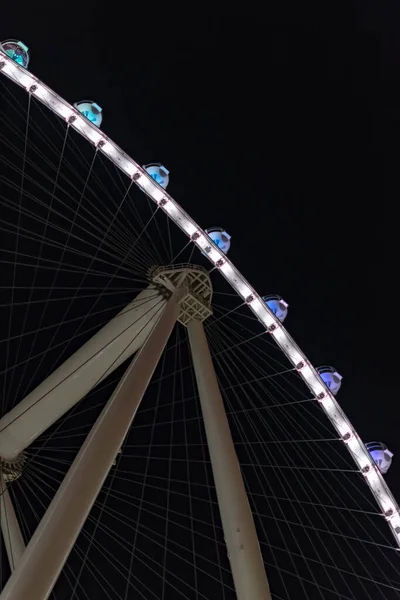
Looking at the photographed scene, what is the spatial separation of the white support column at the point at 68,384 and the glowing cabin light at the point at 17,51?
346cm

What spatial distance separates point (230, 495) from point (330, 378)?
3.88 metres

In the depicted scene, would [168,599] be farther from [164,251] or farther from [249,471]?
[164,251]

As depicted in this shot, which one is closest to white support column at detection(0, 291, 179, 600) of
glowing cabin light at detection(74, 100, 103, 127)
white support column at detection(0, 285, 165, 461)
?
white support column at detection(0, 285, 165, 461)

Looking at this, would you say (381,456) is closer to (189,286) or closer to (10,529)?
(189,286)

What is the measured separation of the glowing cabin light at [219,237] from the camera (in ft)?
31.7

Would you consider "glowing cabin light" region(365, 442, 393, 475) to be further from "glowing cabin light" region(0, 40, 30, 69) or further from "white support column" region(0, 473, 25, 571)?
A: "glowing cabin light" region(0, 40, 30, 69)

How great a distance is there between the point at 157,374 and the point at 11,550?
4.03m

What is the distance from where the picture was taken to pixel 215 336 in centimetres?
955

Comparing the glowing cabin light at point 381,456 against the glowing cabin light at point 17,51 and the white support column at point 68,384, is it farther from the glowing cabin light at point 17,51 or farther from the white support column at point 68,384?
the glowing cabin light at point 17,51

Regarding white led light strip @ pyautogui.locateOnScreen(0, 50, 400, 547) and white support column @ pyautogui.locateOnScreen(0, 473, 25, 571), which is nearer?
white support column @ pyautogui.locateOnScreen(0, 473, 25, 571)

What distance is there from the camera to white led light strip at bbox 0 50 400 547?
9148 mm

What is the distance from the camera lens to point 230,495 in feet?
22.0

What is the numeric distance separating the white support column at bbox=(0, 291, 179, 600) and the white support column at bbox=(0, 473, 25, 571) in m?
3.49

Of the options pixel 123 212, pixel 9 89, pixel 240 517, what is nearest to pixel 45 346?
pixel 123 212
